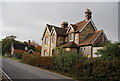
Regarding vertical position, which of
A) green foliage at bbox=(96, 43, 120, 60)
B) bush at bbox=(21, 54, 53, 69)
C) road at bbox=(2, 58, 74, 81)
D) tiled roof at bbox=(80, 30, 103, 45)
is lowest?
road at bbox=(2, 58, 74, 81)

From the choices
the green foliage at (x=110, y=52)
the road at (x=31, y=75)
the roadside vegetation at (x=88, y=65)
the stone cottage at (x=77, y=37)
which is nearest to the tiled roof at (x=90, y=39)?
the stone cottage at (x=77, y=37)

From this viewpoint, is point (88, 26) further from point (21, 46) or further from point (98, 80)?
point (21, 46)

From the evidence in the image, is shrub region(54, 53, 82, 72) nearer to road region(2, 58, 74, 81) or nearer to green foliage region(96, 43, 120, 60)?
A: road region(2, 58, 74, 81)

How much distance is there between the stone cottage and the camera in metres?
29.1

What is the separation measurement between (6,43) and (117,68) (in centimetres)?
8100

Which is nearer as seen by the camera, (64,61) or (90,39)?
(64,61)

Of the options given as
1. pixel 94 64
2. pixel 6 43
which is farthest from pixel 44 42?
pixel 6 43

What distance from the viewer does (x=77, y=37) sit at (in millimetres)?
31547

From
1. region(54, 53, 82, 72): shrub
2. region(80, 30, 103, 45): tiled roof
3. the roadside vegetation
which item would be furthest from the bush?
region(80, 30, 103, 45): tiled roof

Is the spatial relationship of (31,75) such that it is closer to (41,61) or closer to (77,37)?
(41,61)

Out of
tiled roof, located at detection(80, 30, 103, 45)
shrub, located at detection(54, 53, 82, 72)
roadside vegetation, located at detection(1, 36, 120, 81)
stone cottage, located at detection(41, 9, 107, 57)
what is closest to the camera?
roadside vegetation, located at detection(1, 36, 120, 81)

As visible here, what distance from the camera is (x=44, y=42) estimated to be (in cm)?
3969

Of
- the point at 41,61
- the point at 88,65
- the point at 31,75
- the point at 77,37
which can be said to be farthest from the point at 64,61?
the point at 77,37

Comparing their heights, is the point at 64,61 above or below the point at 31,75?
above
